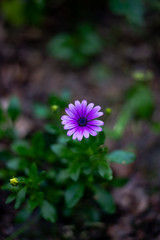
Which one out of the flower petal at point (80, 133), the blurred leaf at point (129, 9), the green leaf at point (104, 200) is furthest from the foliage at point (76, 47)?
the flower petal at point (80, 133)

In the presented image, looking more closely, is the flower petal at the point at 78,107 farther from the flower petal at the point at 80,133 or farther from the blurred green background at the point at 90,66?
the blurred green background at the point at 90,66

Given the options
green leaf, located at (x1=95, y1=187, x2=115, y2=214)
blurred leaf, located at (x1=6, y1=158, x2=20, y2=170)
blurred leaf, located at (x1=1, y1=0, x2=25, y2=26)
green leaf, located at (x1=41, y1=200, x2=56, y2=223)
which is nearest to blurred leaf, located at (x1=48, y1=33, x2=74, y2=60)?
blurred leaf, located at (x1=1, y1=0, x2=25, y2=26)

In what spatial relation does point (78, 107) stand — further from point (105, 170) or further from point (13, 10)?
point (13, 10)

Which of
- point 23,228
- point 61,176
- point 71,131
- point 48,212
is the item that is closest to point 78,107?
point 71,131

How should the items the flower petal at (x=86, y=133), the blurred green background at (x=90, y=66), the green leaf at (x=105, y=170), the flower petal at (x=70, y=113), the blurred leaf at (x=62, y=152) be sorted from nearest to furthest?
the flower petal at (x=86, y=133)
the flower petal at (x=70, y=113)
the green leaf at (x=105, y=170)
the blurred leaf at (x=62, y=152)
the blurred green background at (x=90, y=66)

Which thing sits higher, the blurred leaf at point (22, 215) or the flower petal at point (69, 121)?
the flower petal at point (69, 121)

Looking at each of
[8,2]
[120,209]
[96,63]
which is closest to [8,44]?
[8,2]
